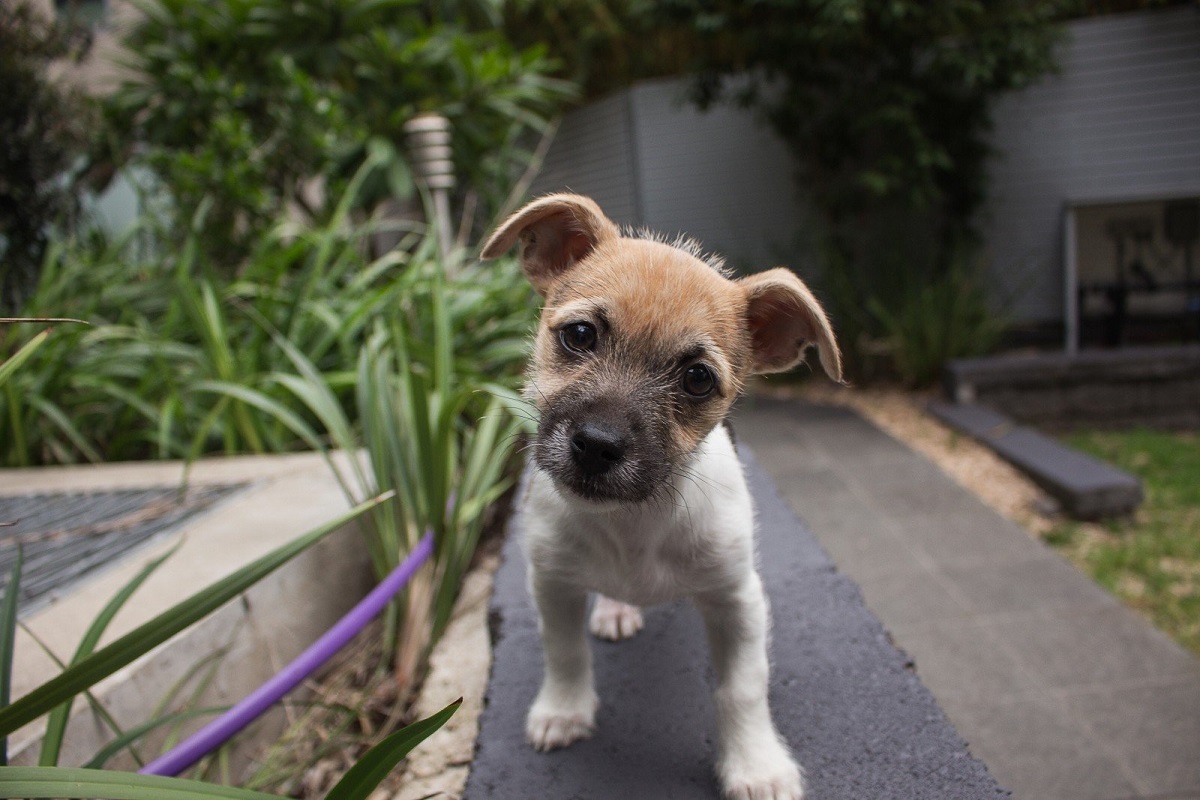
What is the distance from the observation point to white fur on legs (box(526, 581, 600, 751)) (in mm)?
1750

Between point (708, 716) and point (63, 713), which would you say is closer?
point (63, 713)

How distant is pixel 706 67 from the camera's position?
8039 millimetres

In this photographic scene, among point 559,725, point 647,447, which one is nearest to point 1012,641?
point 559,725

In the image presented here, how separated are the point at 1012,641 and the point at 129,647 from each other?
3747mm

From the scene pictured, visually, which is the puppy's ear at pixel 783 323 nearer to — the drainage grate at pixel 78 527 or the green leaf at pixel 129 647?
the green leaf at pixel 129 647

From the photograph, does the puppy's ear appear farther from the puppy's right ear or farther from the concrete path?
the concrete path

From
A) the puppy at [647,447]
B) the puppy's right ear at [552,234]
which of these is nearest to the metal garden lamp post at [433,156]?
the puppy's right ear at [552,234]

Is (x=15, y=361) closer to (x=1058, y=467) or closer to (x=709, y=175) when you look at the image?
(x=1058, y=467)

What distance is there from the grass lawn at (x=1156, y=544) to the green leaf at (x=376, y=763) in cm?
398

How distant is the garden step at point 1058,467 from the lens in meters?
4.98

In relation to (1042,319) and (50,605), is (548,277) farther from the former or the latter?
(1042,319)

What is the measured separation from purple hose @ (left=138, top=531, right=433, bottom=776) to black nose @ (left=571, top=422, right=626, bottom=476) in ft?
3.44

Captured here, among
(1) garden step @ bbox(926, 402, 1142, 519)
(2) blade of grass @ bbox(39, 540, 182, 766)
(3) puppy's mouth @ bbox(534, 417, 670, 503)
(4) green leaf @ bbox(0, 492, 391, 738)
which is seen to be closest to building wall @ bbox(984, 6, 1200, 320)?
(1) garden step @ bbox(926, 402, 1142, 519)

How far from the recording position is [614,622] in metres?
2.24
